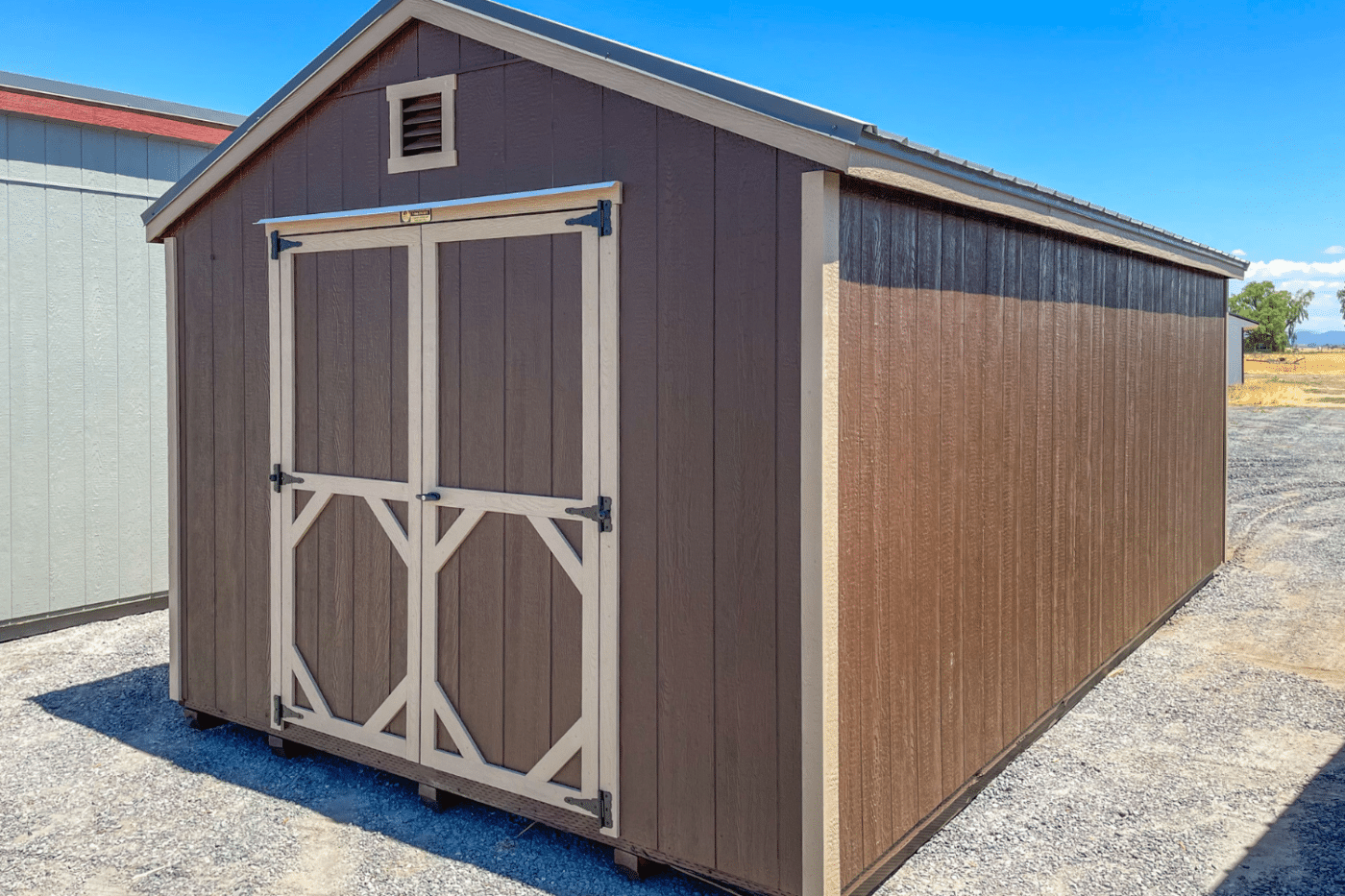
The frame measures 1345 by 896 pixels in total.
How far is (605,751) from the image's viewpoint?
3225 mm

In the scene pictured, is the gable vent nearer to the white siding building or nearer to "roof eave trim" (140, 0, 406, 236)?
"roof eave trim" (140, 0, 406, 236)

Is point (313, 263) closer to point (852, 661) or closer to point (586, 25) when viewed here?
point (586, 25)

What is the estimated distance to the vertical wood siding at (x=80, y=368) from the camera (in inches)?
233

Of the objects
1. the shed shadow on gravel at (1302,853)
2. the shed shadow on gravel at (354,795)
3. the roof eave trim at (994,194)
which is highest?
the roof eave trim at (994,194)

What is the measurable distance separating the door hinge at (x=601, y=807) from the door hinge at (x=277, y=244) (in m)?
2.54

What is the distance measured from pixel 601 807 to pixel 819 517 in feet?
4.19

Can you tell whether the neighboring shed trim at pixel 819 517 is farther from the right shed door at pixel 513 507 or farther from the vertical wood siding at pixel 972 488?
the right shed door at pixel 513 507

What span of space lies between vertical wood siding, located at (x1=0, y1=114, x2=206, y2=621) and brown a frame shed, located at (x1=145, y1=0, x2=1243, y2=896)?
2.03 metres

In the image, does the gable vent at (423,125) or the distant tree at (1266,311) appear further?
the distant tree at (1266,311)

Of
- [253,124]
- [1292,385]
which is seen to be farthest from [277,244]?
[1292,385]

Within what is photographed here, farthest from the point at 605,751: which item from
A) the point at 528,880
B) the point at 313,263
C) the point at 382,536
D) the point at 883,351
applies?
the point at 313,263

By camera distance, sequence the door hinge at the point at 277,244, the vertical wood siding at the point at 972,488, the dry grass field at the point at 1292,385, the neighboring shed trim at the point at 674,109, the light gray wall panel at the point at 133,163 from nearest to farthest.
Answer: the neighboring shed trim at the point at 674,109 < the vertical wood siding at the point at 972,488 < the door hinge at the point at 277,244 < the light gray wall panel at the point at 133,163 < the dry grass field at the point at 1292,385

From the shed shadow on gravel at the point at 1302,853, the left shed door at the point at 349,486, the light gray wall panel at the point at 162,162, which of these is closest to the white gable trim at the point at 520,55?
the left shed door at the point at 349,486

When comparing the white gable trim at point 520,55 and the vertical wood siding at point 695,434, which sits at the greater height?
the white gable trim at point 520,55
